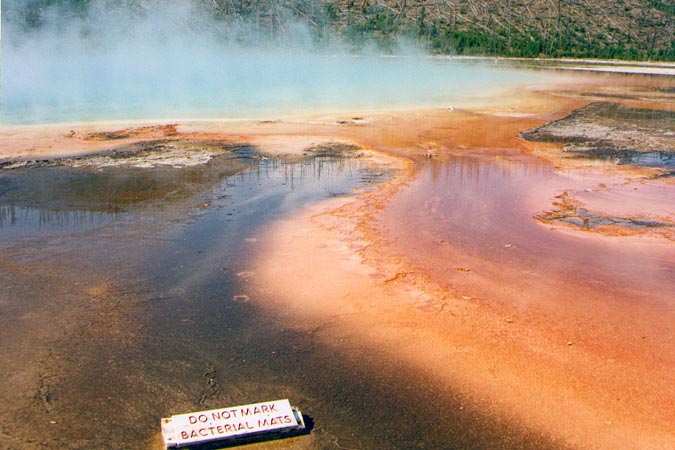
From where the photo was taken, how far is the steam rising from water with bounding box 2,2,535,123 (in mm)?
20828

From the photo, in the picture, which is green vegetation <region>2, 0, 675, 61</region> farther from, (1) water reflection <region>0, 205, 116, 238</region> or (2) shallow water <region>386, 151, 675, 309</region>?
(1) water reflection <region>0, 205, 116, 238</region>

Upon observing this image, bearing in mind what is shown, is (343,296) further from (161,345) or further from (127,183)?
(127,183)

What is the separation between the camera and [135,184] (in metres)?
10.6

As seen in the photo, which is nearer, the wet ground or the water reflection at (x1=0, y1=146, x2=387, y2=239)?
the wet ground

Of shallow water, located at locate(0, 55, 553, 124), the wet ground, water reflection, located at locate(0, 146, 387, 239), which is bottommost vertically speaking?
the wet ground

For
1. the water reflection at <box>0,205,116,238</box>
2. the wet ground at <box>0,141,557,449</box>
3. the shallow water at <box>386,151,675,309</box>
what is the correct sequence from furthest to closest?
1. the water reflection at <box>0,205,116,238</box>
2. the shallow water at <box>386,151,675,309</box>
3. the wet ground at <box>0,141,557,449</box>

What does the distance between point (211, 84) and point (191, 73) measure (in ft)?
15.8

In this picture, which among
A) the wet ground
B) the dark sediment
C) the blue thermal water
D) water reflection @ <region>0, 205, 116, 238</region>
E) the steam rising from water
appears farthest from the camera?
the steam rising from water

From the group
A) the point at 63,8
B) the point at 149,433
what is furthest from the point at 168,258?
the point at 63,8

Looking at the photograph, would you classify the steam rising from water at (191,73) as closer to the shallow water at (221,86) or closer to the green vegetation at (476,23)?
the shallow water at (221,86)

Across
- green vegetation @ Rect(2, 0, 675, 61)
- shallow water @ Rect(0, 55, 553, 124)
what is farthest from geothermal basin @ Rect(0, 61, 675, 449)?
green vegetation @ Rect(2, 0, 675, 61)

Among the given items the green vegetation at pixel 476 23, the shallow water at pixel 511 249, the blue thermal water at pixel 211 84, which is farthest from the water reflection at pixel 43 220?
the green vegetation at pixel 476 23

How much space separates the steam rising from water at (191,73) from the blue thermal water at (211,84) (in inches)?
2.0

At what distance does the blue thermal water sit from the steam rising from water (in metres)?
0.05
